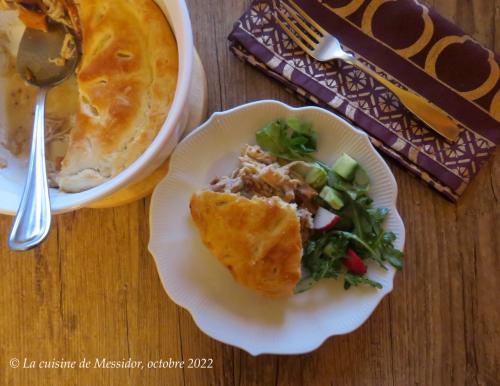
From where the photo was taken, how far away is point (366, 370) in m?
1.29

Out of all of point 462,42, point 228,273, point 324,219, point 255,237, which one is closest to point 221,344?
point 228,273

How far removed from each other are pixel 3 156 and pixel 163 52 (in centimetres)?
51

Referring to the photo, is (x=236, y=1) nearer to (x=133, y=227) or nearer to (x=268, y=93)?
(x=268, y=93)

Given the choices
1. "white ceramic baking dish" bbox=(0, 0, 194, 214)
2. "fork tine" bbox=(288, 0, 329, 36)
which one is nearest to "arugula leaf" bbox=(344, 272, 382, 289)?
"white ceramic baking dish" bbox=(0, 0, 194, 214)

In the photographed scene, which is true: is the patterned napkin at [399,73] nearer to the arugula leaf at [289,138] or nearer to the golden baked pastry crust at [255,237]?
the arugula leaf at [289,138]

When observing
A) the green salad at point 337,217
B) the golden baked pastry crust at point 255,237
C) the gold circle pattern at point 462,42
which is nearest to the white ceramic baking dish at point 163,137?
the golden baked pastry crust at point 255,237

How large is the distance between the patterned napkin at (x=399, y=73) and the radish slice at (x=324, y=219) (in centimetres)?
24

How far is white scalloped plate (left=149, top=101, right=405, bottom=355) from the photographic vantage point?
1.21 meters

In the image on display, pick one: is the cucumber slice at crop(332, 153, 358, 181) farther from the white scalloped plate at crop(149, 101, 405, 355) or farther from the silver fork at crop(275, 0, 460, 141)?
the silver fork at crop(275, 0, 460, 141)

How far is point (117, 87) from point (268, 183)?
0.45 metres

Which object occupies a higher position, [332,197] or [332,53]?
[332,53]

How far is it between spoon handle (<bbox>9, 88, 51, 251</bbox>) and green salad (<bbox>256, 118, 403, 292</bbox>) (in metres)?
0.56

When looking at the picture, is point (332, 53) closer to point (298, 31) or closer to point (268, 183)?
point (298, 31)

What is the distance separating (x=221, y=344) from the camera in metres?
1.32
